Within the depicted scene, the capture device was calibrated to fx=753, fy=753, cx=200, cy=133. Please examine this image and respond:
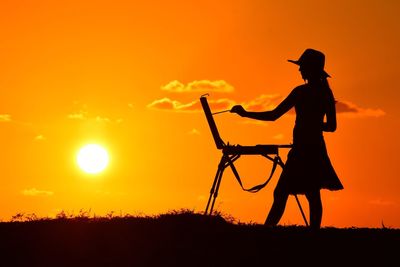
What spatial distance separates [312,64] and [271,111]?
135cm

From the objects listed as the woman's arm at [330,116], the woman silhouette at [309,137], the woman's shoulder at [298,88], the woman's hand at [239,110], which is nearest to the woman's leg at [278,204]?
the woman silhouette at [309,137]

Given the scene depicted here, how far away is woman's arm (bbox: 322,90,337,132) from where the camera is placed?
51.2ft

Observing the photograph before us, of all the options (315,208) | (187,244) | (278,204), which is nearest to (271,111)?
(278,204)

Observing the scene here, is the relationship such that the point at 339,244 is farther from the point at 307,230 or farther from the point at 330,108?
the point at 330,108

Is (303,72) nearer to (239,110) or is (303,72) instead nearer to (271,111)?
(271,111)

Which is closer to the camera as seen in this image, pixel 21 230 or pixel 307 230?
pixel 307 230

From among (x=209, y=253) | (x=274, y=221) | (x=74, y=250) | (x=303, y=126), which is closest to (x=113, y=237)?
(x=74, y=250)

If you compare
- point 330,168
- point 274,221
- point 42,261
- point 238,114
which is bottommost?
point 42,261

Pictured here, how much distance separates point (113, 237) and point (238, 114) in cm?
382

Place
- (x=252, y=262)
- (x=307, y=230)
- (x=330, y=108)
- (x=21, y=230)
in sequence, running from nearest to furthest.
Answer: (x=252, y=262)
(x=330, y=108)
(x=307, y=230)
(x=21, y=230)

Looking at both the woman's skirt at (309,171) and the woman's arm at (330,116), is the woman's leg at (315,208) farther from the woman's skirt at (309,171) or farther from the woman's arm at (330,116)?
the woman's arm at (330,116)

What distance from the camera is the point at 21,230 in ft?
59.1

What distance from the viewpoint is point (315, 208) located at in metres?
15.8

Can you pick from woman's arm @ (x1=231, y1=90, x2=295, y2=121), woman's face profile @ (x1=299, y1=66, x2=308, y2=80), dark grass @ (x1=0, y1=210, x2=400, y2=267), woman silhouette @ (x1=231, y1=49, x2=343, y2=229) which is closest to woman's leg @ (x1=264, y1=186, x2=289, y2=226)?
woman silhouette @ (x1=231, y1=49, x2=343, y2=229)
